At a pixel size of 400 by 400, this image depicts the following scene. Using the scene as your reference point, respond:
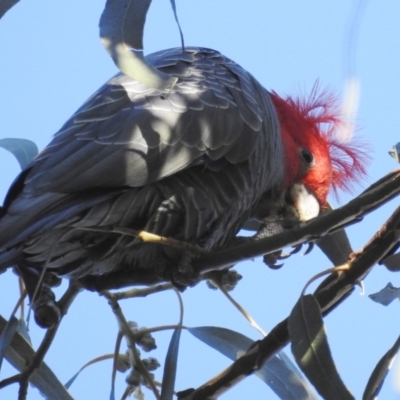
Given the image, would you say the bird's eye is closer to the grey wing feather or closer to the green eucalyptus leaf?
the grey wing feather

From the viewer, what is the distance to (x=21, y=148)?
69.6 inches

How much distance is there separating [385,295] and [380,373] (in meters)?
0.17

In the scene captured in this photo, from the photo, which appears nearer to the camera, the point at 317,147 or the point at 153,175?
the point at 153,175

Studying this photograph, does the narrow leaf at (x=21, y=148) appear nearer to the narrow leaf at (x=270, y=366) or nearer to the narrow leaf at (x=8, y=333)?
the narrow leaf at (x=8, y=333)

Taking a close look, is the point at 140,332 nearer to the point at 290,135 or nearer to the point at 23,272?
the point at 23,272

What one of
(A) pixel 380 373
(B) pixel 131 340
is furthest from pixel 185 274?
(A) pixel 380 373

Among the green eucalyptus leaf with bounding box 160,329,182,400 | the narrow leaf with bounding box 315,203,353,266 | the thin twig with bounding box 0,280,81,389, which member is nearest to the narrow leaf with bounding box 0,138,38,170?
the thin twig with bounding box 0,280,81,389

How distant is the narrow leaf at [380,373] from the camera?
1.20 m

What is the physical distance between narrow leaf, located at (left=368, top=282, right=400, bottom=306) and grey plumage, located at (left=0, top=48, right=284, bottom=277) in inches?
19.0

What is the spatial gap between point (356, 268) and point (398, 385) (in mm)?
202

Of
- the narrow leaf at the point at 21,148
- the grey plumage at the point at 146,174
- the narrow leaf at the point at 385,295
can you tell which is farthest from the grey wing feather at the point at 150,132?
the narrow leaf at the point at 385,295

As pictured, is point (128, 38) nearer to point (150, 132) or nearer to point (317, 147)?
point (150, 132)

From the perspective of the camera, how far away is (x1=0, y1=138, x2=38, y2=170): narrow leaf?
1.74 m

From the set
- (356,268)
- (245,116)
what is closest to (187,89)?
(245,116)
